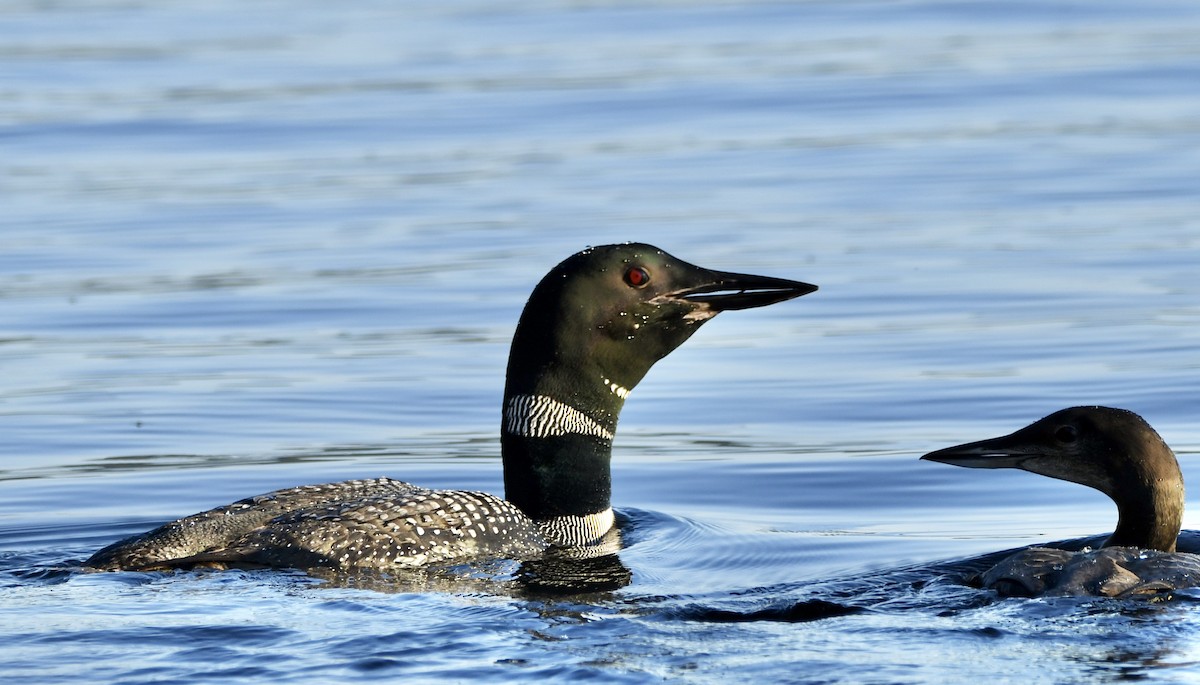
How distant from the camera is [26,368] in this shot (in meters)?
10.4

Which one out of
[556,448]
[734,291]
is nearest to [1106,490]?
[734,291]

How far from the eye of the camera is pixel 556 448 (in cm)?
715

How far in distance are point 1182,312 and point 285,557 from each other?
19.5 feet

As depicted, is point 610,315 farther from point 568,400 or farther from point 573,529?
point 573,529

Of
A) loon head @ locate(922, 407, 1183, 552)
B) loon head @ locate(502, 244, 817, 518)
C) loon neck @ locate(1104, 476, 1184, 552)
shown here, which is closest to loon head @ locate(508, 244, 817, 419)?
loon head @ locate(502, 244, 817, 518)

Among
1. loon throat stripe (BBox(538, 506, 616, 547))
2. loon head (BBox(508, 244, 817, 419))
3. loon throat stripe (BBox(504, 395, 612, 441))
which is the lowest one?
loon throat stripe (BBox(538, 506, 616, 547))

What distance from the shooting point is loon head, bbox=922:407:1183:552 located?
22.1ft

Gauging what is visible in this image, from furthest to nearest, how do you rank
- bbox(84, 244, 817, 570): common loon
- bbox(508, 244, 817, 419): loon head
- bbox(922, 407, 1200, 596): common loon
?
bbox(508, 244, 817, 419): loon head < bbox(84, 244, 817, 570): common loon < bbox(922, 407, 1200, 596): common loon

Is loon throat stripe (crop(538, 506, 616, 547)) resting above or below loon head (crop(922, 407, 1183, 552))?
below

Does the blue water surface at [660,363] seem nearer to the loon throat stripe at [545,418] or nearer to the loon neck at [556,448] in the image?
the loon neck at [556,448]

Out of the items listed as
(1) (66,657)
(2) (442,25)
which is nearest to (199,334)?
(1) (66,657)

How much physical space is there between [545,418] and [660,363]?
430 centimetres

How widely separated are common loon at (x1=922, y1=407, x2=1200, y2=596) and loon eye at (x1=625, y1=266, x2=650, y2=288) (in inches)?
42.6

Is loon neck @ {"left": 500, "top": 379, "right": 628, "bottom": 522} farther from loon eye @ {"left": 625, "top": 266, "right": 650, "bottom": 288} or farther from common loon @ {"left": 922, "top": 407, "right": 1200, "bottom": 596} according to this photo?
common loon @ {"left": 922, "top": 407, "right": 1200, "bottom": 596}
